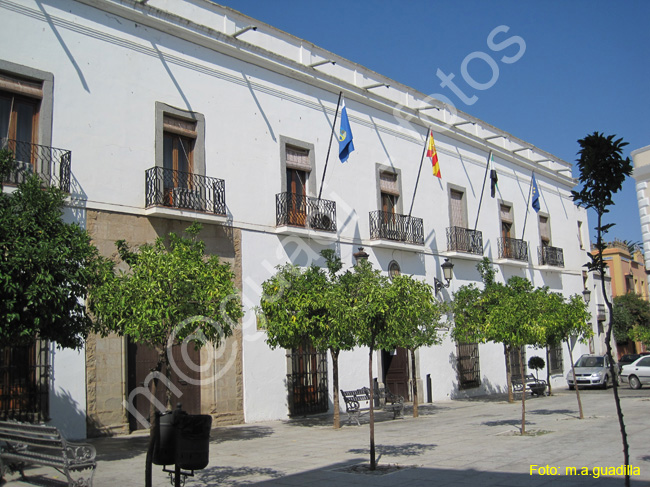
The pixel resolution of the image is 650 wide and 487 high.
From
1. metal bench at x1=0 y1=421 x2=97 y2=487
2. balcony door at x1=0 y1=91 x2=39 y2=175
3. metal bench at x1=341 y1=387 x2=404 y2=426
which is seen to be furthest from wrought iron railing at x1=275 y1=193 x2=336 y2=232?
metal bench at x1=0 y1=421 x2=97 y2=487

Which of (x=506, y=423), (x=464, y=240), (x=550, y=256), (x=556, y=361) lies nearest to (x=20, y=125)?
(x=506, y=423)

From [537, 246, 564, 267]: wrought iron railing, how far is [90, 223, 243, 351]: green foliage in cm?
2041

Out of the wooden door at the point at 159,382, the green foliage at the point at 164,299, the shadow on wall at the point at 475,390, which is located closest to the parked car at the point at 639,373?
the shadow on wall at the point at 475,390

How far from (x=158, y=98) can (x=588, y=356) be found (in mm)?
19434

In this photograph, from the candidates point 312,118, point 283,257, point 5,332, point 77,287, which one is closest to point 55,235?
point 77,287

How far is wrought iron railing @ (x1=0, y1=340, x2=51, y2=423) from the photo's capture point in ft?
34.7


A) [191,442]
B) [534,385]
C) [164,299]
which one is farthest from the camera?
[534,385]

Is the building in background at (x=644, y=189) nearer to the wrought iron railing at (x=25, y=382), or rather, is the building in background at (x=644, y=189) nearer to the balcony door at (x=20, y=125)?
the wrought iron railing at (x=25, y=382)

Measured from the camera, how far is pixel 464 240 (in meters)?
21.2

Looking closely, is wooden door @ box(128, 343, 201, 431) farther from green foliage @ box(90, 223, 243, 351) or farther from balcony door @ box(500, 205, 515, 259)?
balcony door @ box(500, 205, 515, 259)

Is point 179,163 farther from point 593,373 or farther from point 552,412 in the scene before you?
point 593,373

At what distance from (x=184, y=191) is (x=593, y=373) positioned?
17.2 m

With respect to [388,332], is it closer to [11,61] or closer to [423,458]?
[423,458]

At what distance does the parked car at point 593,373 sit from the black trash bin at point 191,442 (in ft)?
67.6
